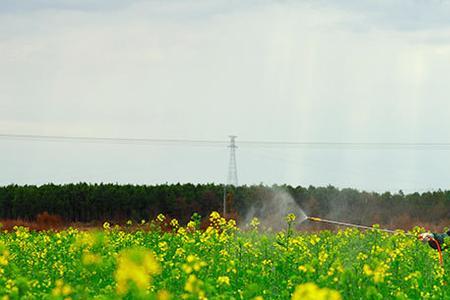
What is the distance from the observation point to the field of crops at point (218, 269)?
571cm

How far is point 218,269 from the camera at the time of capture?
8734 millimetres

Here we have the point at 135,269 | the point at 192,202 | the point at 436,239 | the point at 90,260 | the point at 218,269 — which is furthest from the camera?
the point at 192,202

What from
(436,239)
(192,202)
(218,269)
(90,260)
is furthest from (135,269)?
(192,202)

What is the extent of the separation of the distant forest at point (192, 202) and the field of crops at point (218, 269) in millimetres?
18674

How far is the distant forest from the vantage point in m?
34.1

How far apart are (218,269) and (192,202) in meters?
26.8

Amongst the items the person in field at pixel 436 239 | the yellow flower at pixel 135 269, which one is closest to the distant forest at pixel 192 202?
the person in field at pixel 436 239

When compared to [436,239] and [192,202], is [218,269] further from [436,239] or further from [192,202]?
[192,202]

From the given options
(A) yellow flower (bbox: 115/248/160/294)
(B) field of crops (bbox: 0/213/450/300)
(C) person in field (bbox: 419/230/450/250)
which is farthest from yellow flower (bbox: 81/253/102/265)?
(C) person in field (bbox: 419/230/450/250)

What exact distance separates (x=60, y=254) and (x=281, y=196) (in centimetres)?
2196

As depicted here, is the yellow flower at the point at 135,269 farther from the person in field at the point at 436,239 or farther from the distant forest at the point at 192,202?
the distant forest at the point at 192,202

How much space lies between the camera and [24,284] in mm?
5926

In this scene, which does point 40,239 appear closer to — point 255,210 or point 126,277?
point 126,277

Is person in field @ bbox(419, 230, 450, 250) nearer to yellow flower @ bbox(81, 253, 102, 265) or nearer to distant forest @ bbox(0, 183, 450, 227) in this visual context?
yellow flower @ bbox(81, 253, 102, 265)
